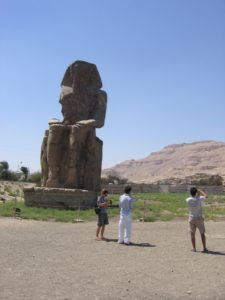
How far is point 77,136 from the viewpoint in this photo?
17.1 meters

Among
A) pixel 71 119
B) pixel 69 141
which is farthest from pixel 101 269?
pixel 71 119

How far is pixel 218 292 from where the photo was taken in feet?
19.8

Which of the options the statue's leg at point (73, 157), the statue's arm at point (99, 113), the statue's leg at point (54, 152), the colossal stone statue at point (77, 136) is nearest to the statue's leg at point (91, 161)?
the colossal stone statue at point (77, 136)

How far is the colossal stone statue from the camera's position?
17.2 meters

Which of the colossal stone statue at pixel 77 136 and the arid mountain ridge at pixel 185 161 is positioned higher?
the arid mountain ridge at pixel 185 161

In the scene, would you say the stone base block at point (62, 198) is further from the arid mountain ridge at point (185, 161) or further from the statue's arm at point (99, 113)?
the arid mountain ridge at point (185, 161)

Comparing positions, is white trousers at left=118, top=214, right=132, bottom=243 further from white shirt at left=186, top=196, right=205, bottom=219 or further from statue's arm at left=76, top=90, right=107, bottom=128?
statue's arm at left=76, top=90, right=107, bottom=128

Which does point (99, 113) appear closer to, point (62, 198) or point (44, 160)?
point (44, 160)

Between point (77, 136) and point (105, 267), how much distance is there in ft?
33.0

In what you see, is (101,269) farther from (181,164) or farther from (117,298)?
(181,164)

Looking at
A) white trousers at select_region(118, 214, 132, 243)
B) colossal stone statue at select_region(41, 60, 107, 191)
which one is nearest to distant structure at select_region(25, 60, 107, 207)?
colossal stone statue at select_region(41, 60, 107, 191)

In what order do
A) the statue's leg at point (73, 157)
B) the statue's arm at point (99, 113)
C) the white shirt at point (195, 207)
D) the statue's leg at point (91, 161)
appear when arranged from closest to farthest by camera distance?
the white shirt at point (195, 207) → the statue's leg at point (73, 157) → the statue's arm at point (99, 113) → the statue's leg at point (91, 161)

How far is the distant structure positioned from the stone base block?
0.18 feet

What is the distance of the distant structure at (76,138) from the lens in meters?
17.2
